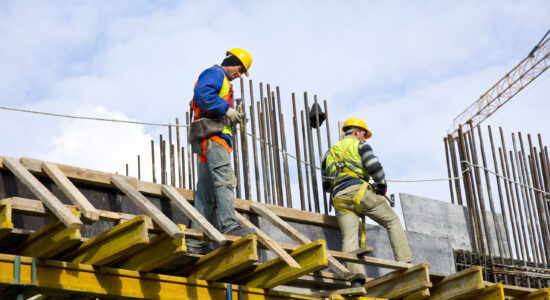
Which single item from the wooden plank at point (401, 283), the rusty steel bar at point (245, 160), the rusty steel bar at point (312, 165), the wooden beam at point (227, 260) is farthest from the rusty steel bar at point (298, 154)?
the wooden beam at point (227, 260)

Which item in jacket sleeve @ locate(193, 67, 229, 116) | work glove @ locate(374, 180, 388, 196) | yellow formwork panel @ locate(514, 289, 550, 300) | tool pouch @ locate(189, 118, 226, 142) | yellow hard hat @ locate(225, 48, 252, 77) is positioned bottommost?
yellow formwork panel @ locate(514, 289, 550, 300)

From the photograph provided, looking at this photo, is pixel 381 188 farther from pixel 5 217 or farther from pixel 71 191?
pixel 5 217

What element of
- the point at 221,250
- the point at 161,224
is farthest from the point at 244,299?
the point at 161,224

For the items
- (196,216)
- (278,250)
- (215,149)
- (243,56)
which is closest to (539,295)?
(278,250)

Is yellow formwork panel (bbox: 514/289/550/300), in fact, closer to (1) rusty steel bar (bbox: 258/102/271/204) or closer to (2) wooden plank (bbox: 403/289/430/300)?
(2) wooden plank (bbox: 403/289/430/300)

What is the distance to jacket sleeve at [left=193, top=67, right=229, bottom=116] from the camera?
7934 millimetres

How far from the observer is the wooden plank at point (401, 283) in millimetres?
8023

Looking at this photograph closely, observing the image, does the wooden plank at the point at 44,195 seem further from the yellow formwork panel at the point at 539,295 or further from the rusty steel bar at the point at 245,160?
the yellow formwork panel at the point at 539,295

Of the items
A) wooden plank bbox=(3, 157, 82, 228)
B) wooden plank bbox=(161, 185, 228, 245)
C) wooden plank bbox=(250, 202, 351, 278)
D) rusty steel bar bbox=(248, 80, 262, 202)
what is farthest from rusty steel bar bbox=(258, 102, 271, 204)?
wooden plank bbox=(3, 157, 82, 228)

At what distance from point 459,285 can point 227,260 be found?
282 cm

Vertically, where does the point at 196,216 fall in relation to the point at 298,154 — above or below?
below

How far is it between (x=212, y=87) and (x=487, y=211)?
681 centimetres

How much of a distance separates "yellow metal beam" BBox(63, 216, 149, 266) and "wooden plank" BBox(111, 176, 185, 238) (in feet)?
0.83

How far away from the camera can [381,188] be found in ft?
30.9
